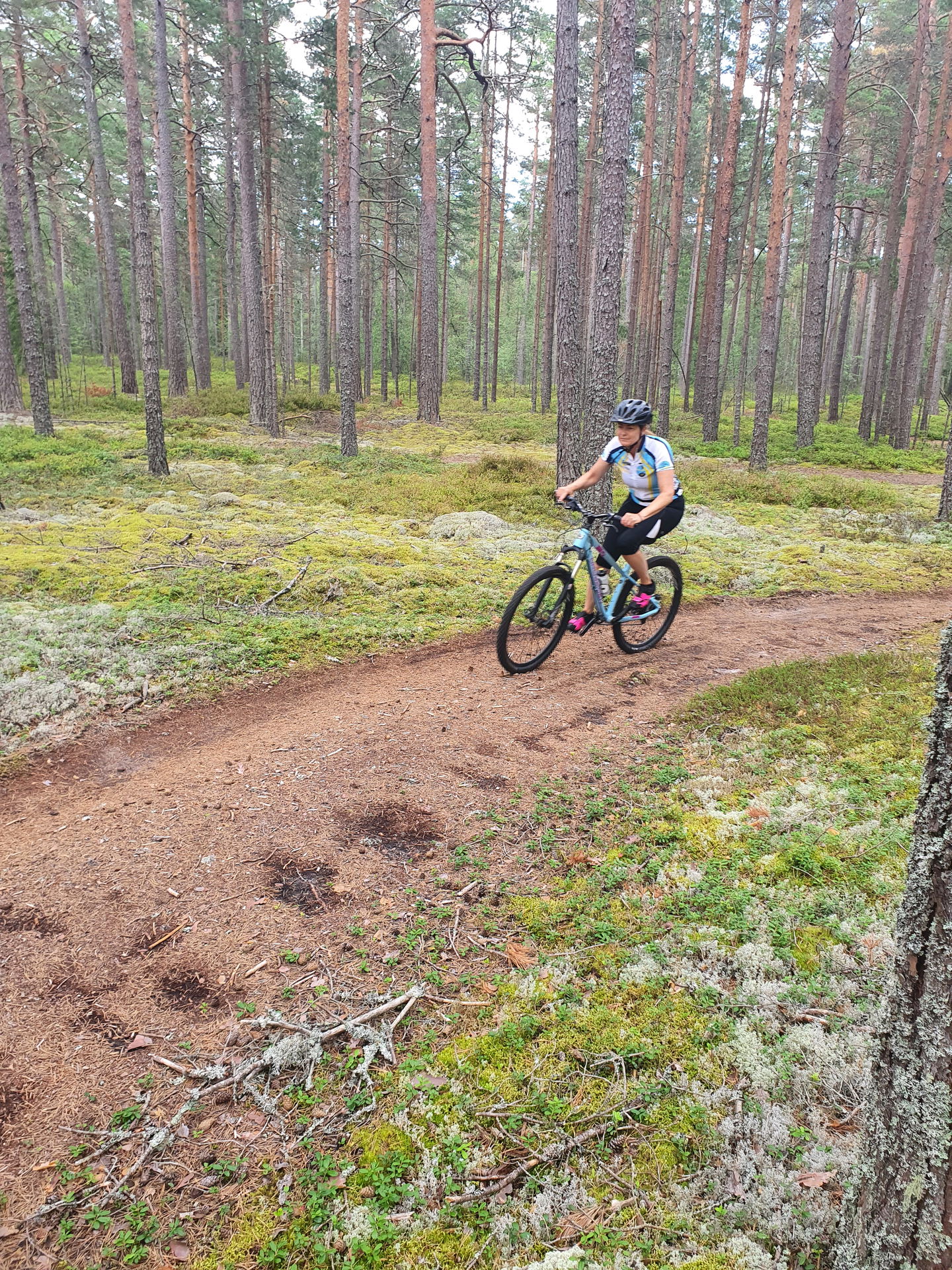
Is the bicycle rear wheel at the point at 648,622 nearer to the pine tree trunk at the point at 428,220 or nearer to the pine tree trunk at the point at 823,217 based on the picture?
the pine tree trunk at the point at 823,217

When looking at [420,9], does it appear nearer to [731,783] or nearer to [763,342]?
[763,342]

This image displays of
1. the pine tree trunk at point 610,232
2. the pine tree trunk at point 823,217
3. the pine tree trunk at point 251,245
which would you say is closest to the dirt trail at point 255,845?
the pine tree trunk at point 610,232

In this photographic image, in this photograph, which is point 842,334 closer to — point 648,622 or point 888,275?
point 888,275

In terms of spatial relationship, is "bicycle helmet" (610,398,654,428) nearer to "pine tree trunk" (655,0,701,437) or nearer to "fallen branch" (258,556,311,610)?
"fallen branch" (258,556,311,610)

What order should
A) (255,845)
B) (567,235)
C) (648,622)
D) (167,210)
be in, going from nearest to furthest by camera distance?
1. (255,845)
2. (648,622)
3. (567,235)
4. (167,210)

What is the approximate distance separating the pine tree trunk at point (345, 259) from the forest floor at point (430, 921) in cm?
1001

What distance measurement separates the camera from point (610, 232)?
1077 centimetres

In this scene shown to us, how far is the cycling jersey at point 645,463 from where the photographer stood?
21.3 feet

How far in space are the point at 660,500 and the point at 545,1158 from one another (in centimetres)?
528

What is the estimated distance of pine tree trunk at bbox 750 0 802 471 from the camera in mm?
16672

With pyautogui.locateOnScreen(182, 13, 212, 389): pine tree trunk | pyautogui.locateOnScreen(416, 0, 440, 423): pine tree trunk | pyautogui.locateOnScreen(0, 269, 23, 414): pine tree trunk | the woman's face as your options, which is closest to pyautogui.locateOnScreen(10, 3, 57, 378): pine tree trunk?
pyautogui.locateOnScreen(0, 269, 23, 414): pine tree trunk

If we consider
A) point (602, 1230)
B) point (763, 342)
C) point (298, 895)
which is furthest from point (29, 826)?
point (763, 342)

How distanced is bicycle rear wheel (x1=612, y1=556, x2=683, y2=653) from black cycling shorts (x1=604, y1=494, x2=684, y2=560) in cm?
41

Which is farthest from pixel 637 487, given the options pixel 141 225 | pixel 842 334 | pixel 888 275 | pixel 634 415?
pixel 842 334
